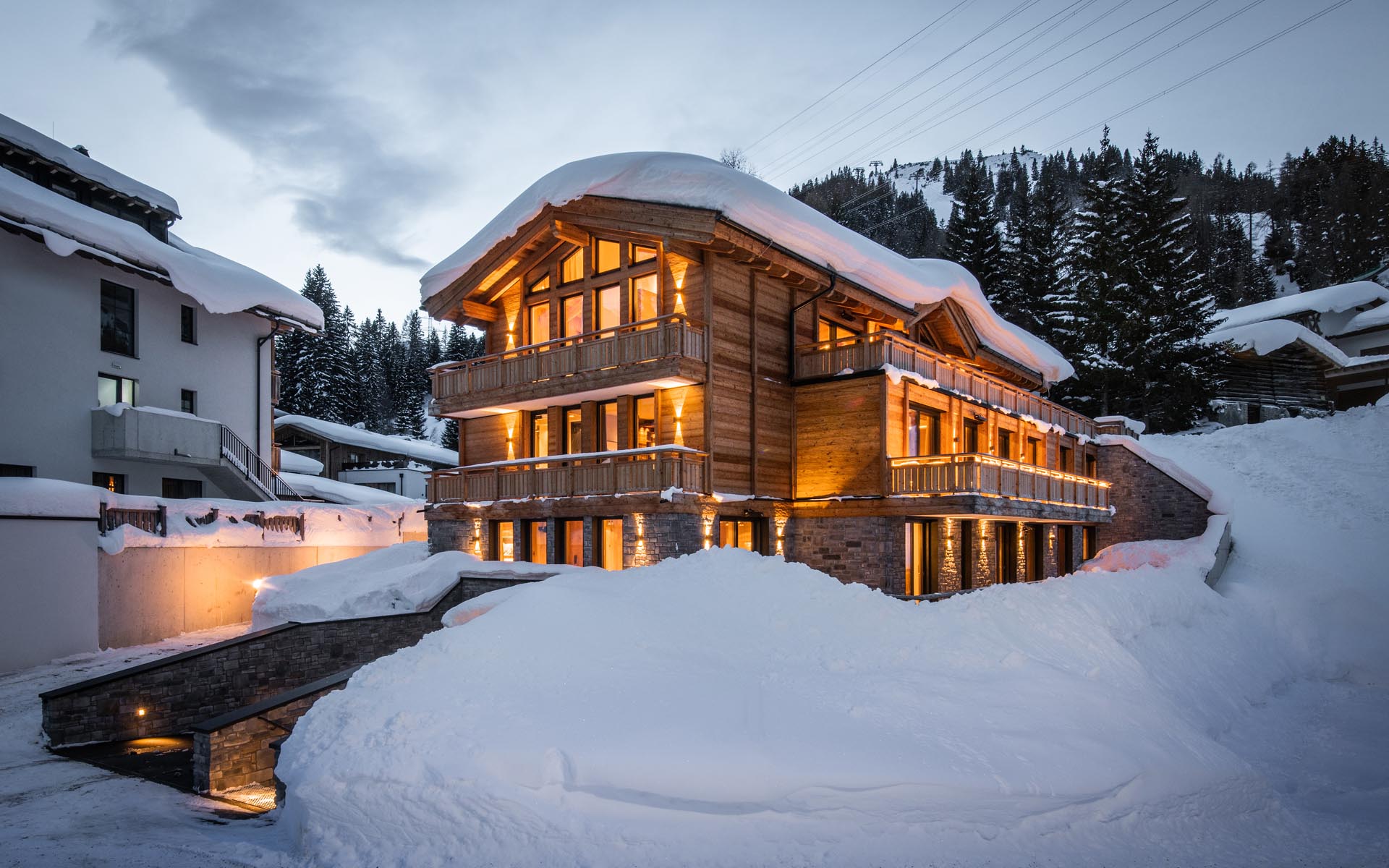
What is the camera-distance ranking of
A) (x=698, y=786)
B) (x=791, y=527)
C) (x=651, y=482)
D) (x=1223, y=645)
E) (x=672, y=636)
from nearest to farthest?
(x=698, y=786) → (x=672, y=636) → (x=1223, y=645) → (x=651, y=482) → (x=791, y=527)

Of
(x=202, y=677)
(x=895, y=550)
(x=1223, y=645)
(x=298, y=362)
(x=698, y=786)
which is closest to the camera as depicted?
(x=698, y=786)

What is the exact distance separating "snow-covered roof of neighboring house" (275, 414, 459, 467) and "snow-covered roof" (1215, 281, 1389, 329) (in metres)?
49.4

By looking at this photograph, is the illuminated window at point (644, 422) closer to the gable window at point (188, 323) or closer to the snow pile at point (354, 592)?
the snow pile at point (354, 592)

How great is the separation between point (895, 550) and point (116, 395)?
23887mm

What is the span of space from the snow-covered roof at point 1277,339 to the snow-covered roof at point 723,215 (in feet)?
86.9

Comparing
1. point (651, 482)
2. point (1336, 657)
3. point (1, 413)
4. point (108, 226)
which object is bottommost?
point (1336, 657)

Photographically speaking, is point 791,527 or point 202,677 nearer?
point 202,677

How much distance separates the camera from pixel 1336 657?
62.3 ft

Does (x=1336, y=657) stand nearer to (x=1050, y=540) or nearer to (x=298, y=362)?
(x=1050, y=540)

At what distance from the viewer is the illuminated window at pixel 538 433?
2450 centimetres

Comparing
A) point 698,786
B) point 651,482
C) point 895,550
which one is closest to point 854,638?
point 698,786

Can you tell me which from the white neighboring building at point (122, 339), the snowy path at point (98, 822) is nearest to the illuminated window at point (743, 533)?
the snowy path at point (98, 822)

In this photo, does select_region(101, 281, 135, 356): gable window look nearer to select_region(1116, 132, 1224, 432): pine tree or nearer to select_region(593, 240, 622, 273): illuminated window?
select_region(593, 240, 622, 273): illuminated window

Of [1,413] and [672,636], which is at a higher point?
[1,413]
